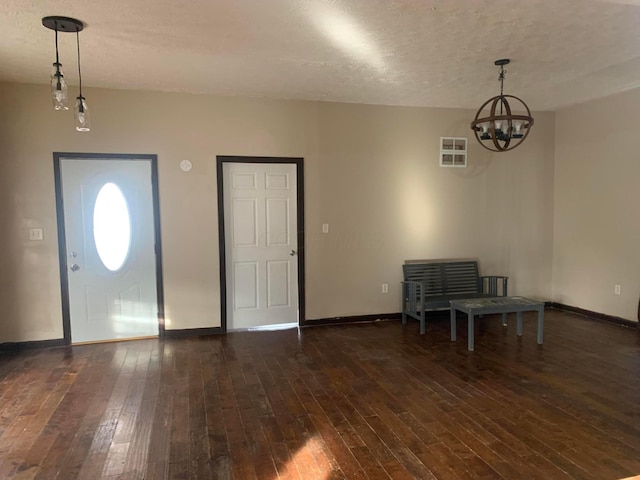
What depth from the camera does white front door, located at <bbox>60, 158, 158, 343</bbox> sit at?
4.33 meters

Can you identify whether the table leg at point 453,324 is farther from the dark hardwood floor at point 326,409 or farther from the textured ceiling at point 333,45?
the textured ceiling at point 333,45

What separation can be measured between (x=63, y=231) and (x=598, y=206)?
5.97 meters

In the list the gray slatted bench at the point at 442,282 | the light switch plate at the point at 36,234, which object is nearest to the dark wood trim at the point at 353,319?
the gray slatted bench at the point at 442,282

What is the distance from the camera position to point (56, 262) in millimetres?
4285

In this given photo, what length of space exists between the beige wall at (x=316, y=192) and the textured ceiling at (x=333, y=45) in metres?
0.33

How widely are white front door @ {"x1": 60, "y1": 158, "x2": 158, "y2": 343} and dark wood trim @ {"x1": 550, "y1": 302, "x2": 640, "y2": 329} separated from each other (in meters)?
5.07

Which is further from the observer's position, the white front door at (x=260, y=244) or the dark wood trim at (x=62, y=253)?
the white front door at (x=260, y=244)

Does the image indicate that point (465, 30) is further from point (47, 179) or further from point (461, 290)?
point (47, 179)

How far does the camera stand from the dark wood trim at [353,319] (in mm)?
5048

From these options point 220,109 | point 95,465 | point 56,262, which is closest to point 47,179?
point 56,262

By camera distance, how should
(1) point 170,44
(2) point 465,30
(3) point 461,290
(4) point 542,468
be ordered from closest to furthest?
(4) point 542,468 → (2) point 465,30 → (1) point 170,44 → (3) point 461,290

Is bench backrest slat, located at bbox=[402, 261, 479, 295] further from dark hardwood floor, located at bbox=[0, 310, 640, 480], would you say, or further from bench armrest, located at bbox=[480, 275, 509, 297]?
dark hardwood floor, located at bbox=[0, 310, 640, 480]

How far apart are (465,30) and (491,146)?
283 cm

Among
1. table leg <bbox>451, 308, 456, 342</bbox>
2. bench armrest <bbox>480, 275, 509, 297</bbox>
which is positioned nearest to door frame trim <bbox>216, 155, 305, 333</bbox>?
table leg <bbox>451, 308, 456, 342</bbox>
